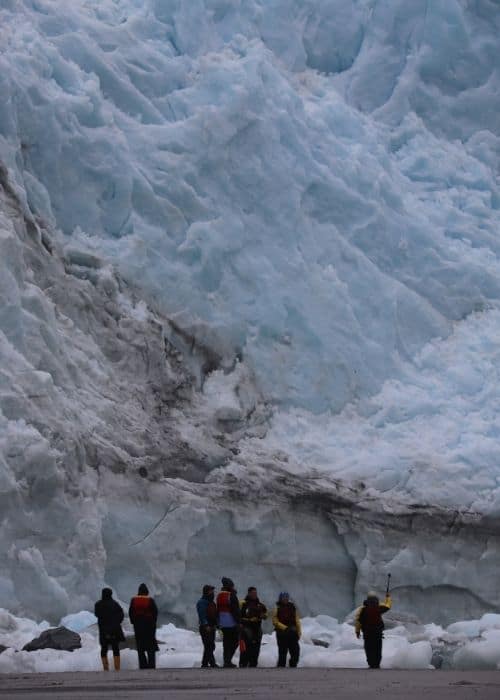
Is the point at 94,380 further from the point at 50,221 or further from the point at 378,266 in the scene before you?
the point at 378,266

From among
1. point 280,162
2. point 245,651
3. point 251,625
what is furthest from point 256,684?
point 280,162

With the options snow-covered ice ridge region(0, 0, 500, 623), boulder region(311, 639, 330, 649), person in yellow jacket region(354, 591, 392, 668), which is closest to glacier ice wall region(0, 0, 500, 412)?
snow-covered ice ridge region(0, 0, 500, 623)

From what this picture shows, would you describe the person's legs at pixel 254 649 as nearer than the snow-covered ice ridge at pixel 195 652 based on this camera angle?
Yes

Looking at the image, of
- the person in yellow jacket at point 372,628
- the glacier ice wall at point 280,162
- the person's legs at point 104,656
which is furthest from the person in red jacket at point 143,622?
the glacier ice wall at point 280,162

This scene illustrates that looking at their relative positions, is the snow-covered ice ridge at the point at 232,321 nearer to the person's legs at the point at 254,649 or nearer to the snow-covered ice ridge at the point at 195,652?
the snow-covered ice ridge at the point at 195,652

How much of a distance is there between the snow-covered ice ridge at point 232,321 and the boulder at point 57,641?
105cm

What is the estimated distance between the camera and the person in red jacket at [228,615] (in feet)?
A: 37.8

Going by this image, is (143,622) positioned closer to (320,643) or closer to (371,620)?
(371,620)

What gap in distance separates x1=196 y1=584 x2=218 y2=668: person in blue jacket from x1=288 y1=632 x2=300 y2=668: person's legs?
2.14ft

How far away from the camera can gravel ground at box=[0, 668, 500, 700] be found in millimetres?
7930

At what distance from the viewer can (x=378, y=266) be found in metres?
19.6

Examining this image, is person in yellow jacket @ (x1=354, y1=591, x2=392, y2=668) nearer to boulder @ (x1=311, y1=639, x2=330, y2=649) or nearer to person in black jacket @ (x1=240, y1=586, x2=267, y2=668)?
person in black jacket @ (x1=240, y1=586, x2=267, y2=668)

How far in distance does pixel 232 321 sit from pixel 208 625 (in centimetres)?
677

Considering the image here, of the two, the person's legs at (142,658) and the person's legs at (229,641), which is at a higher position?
the person's legs at (229,641)
